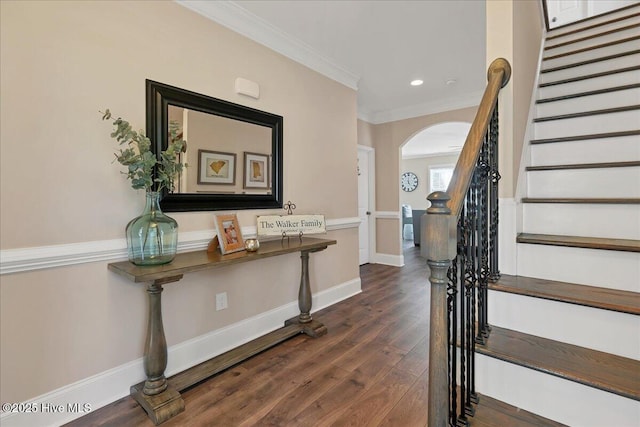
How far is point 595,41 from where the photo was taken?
2.63 metres

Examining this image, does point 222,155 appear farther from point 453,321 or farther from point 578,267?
point 578,267

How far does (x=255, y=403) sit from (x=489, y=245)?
154 cm

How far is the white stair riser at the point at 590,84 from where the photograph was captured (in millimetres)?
2029

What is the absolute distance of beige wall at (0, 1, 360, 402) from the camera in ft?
4.90

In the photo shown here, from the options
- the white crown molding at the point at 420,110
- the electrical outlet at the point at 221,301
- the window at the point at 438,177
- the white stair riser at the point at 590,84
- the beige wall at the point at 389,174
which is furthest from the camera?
the window at the point at 438,177

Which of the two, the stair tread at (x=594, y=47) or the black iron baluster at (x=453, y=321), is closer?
the black iron baluster at (x=453, y=321)

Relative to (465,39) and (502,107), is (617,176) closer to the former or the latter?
(502,107)

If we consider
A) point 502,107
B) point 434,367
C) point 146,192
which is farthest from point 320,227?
point 434,367

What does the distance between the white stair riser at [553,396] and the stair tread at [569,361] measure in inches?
1.3

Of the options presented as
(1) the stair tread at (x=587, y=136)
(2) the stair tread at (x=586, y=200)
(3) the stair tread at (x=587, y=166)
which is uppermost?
(1) the stair tread at (x=587, y=136)

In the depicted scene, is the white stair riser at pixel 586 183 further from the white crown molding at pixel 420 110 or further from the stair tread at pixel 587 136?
the white crown molding at pixel 420 110

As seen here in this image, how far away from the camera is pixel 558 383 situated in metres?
1.13

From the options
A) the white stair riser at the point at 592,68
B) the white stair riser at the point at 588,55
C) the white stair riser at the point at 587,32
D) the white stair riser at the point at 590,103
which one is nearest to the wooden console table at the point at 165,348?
the white stair riser at the point at 590,103

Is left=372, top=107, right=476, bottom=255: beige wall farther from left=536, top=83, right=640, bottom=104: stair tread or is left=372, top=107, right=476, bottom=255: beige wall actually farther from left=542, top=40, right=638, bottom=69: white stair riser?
left=536, top=83, right=640, bottom=104: stair tread
